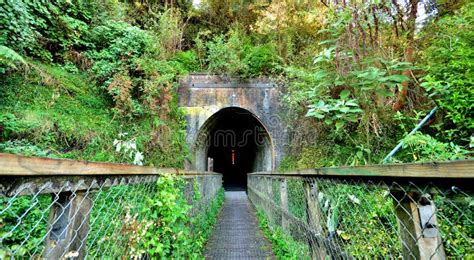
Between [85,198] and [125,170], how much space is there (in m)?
0.39

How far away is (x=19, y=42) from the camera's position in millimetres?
5039

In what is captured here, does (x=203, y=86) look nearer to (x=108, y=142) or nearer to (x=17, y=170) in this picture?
(x=108, y=142)

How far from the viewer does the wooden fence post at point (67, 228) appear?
82 centimetres

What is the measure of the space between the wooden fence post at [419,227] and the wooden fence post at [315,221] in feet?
3.58

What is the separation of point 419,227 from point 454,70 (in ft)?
15.2

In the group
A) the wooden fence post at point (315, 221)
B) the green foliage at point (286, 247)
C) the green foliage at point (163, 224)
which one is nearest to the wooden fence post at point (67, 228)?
the green foliage at point (163, 224)

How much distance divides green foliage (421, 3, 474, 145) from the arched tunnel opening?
16.8 ft

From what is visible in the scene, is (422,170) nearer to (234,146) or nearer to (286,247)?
(286,247)

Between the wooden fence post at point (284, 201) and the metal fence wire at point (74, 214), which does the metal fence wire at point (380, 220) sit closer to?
the wooden fence post at point (284, 201)

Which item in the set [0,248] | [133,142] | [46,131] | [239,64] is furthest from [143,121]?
[0,248]

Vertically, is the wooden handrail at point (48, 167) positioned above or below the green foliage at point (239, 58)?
below

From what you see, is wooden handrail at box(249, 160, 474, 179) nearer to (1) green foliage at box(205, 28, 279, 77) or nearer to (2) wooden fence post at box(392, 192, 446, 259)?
(2) wooden fence post at box(392, 192, 446, 259)

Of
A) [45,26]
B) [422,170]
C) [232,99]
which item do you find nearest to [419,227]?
[422,170]

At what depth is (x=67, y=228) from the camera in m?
0.87
